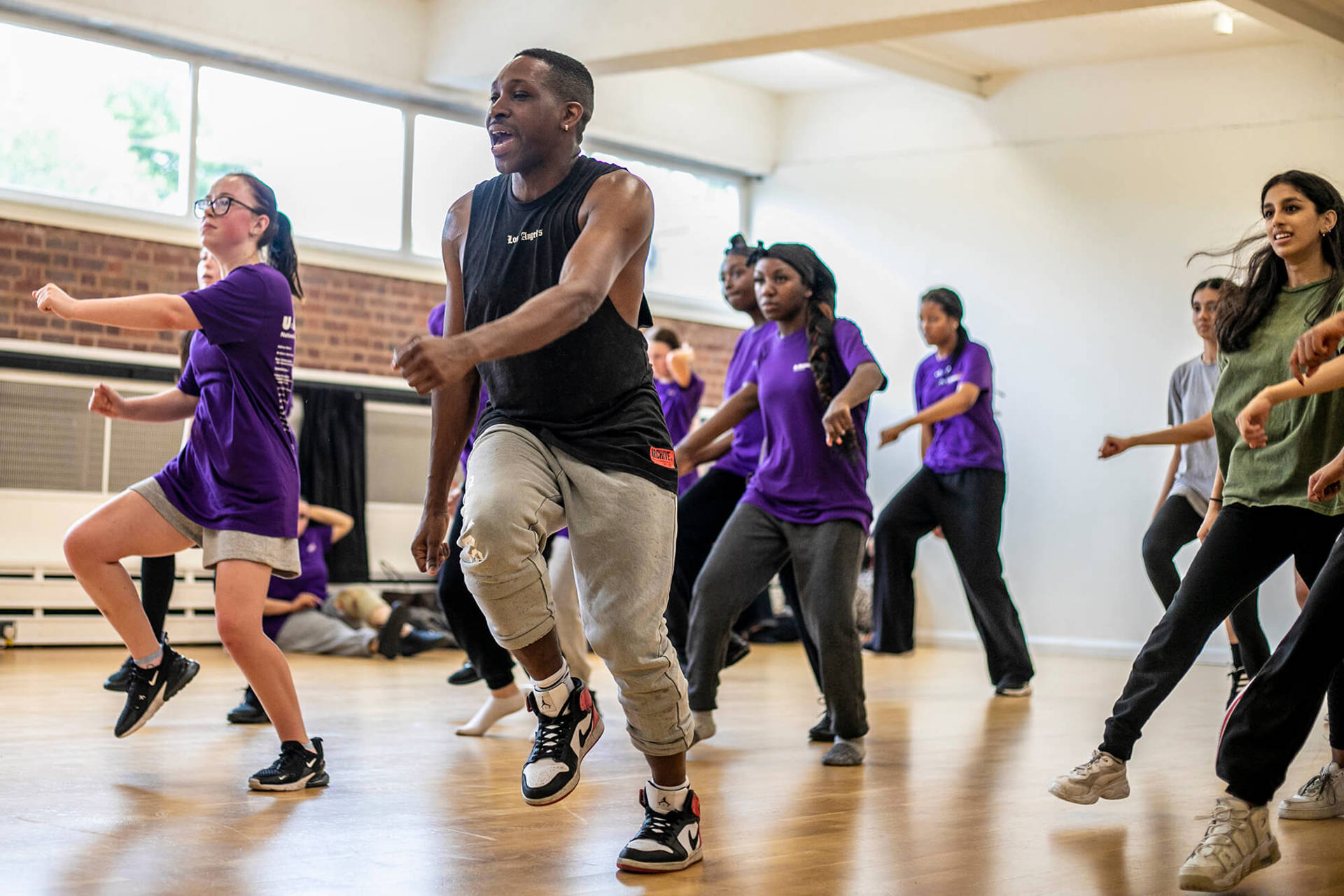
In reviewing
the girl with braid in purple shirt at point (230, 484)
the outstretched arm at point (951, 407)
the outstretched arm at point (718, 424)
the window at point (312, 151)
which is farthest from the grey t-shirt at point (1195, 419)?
the window at point (312, 151)

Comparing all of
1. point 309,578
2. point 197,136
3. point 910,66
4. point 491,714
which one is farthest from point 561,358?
point 910,66

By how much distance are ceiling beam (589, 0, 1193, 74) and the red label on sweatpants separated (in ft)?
17.1

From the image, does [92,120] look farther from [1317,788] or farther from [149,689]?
[1317,788]

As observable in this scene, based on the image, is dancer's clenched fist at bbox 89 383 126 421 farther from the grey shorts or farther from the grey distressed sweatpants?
the grey distressed sweatpants

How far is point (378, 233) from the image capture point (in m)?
9.41

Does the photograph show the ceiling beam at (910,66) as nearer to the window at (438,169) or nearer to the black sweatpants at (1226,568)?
the window at (438,169)

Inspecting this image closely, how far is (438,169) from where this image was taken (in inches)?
382

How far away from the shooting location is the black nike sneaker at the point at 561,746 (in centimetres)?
263

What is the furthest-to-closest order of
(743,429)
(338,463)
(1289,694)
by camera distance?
(338,463)
(743,429)
(1289,694)

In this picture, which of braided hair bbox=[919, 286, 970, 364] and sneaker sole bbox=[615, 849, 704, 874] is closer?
sneaker sole bbox=[615, 849, 704, 874]

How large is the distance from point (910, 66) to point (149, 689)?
7.25 metres

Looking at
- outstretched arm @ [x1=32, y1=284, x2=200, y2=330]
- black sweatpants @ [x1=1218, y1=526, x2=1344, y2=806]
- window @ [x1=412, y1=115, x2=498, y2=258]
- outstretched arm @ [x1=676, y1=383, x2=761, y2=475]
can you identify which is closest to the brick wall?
window @ [x1=412, y1=115, x2=498, y2=258]

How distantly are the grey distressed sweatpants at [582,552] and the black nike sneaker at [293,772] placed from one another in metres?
1.22

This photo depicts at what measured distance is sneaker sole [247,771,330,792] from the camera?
11.9 feet
